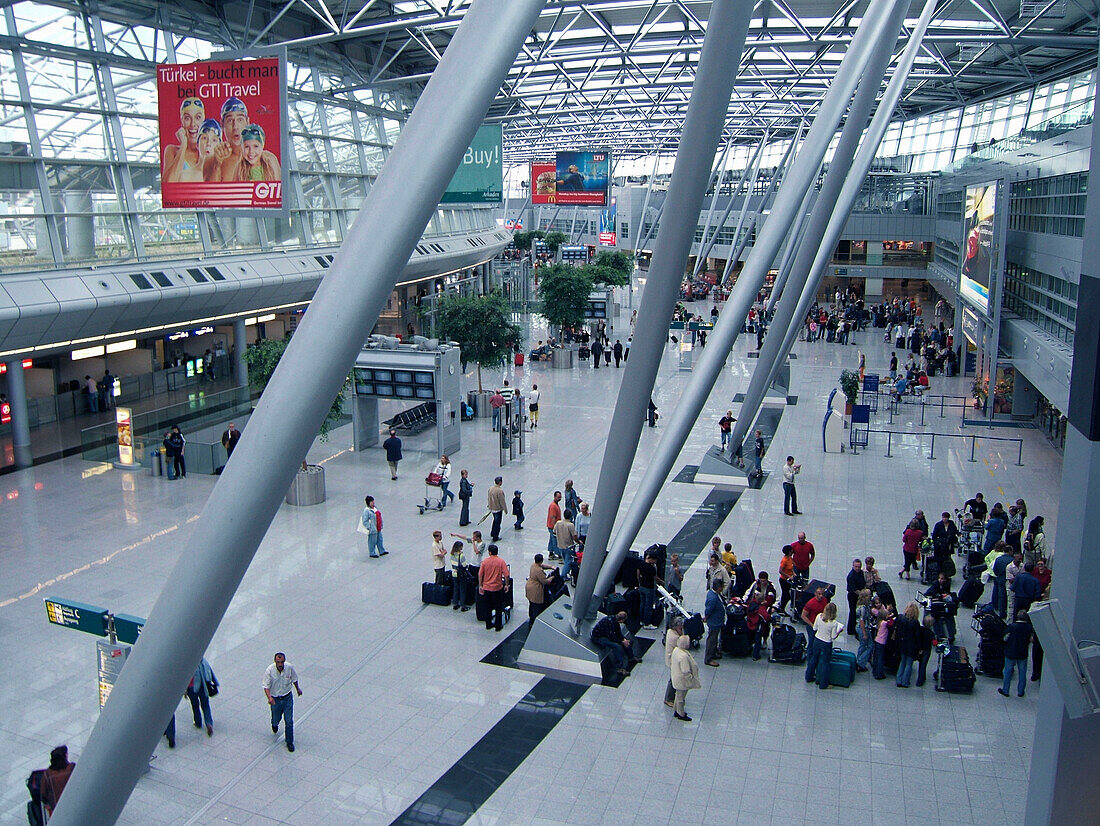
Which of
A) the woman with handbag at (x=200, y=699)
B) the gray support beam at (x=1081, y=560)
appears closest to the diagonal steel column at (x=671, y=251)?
the gray support beam at (x=1081, y=560)

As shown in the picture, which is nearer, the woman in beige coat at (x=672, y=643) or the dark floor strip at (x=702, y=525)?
the woman in beige coat at (x=672, y=643)

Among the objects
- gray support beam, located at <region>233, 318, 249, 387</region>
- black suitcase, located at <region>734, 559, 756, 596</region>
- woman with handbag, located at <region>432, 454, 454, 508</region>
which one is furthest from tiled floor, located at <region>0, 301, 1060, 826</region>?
gray support beam, located at <region>233, 318, 249, 387</region>

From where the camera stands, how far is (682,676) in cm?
1095

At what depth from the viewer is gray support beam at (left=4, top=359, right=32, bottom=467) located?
2311cm

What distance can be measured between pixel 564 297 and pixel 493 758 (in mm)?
30738

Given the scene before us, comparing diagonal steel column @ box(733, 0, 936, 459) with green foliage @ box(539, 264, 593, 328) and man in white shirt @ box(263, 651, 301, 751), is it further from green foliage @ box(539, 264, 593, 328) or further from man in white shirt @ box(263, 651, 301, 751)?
green foliage @ box(539, 264, 593, 328)

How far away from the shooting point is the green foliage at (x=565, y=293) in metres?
39.5

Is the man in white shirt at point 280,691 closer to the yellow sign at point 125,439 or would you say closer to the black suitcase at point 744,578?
the black suitcase at point 744,578

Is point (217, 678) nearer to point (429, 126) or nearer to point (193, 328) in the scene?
point (429, 126)

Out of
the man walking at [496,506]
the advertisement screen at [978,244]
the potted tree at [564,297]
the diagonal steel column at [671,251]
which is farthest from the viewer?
the potted tree at [564,297]

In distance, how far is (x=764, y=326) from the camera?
1706 inches

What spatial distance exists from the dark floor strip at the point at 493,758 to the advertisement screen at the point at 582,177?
29.2 metres

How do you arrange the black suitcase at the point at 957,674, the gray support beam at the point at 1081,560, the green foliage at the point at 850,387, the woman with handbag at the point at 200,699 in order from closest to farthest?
1. the gray support beam at the point at 1081,560
2. the woman with handbag at the point at 200,699
3. the black suitcase at the point at 957,674
4. the green foliage at the point at 850,387

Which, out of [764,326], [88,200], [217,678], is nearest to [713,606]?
[217,678]
